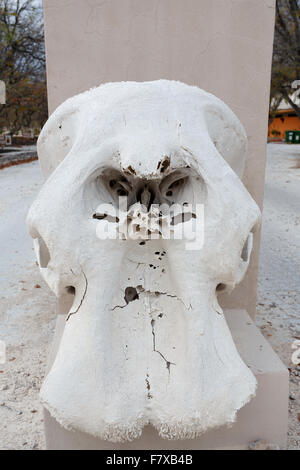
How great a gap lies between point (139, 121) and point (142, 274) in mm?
509

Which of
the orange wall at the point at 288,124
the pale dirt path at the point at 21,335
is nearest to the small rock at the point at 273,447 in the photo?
the pale dirt path at the point at 21,335

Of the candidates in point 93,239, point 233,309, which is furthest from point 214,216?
point 233,309

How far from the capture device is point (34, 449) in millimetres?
1973

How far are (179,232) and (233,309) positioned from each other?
3.93 feet

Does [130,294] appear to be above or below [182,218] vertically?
below

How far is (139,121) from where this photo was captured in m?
1.45

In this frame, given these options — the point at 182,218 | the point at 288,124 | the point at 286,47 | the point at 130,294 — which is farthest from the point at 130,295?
the point at 288,124

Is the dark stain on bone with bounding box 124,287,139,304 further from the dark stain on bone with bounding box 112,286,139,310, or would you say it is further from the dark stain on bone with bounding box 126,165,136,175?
the dark stain on bone with bounding box 126,165,136,175

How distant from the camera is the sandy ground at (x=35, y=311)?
219 centimetres

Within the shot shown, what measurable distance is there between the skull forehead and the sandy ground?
4.26 feet

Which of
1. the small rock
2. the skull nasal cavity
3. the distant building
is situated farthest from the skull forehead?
the distant building

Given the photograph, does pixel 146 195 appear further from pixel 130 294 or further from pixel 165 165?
pixel 130 294

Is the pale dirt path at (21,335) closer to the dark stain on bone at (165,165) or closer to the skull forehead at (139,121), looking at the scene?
the skull forehead at (139,121)

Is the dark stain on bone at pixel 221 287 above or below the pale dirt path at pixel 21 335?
above
